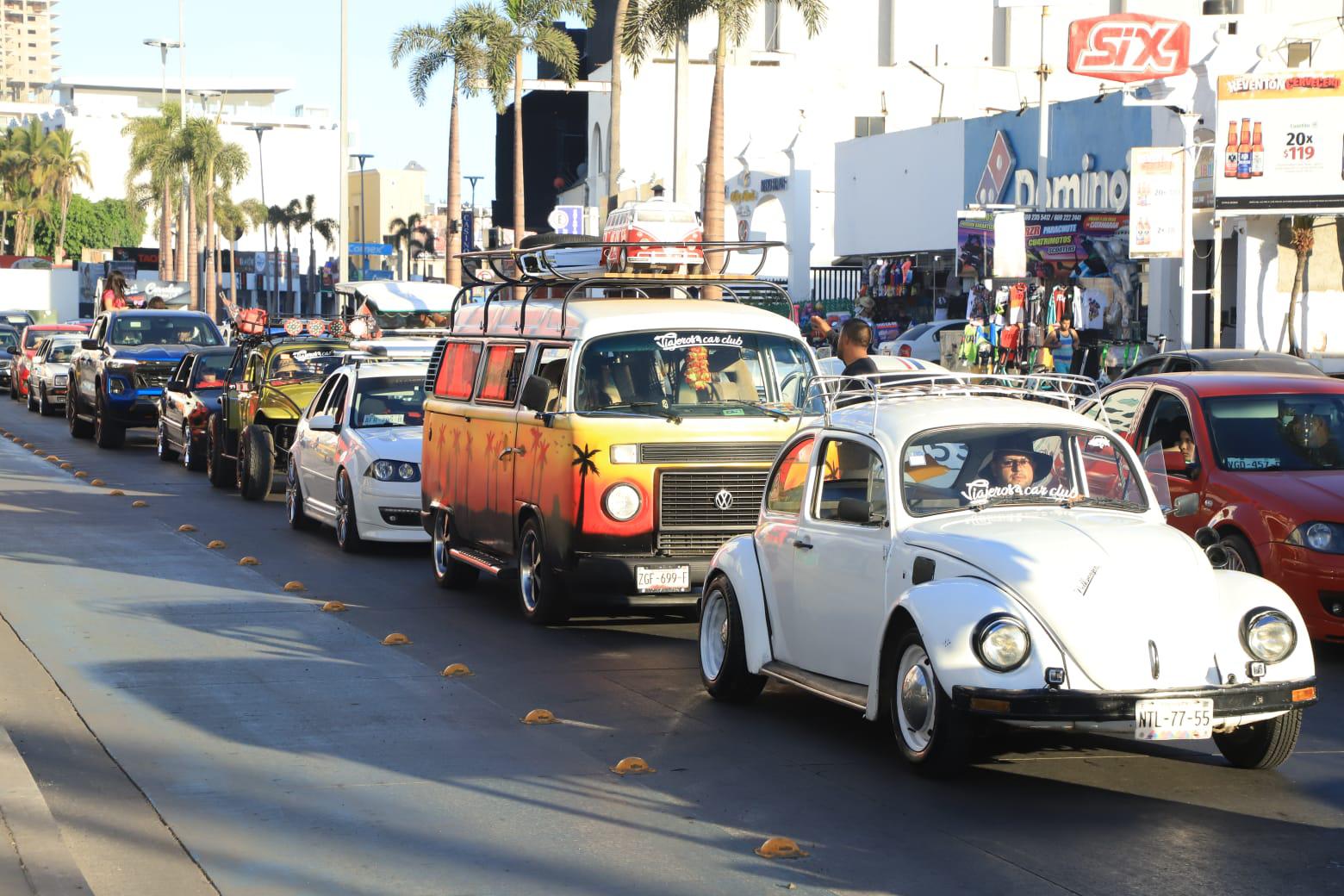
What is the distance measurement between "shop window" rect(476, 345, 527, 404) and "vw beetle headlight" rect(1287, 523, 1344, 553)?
5366 mm

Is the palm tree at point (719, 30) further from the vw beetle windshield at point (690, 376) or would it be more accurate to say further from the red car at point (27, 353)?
the vw beetle windshield at point (690, 376)

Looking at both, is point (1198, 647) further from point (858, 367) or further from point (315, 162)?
point (315, 162)

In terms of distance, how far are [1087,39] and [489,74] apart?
25178 mm

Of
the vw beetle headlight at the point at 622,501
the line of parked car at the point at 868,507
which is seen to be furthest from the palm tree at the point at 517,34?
the vw beetle headlight at the point at 622,501

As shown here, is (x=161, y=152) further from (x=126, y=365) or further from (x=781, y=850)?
(x=781, y=850)

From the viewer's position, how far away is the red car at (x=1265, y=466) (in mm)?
11000

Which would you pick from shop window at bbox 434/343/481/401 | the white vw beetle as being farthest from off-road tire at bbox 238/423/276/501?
the white vw beetle

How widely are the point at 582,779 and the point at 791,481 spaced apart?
7.19 feet

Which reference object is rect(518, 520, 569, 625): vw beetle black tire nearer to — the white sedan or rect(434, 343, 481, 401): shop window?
rect(434, 343, 481, 401): shop window

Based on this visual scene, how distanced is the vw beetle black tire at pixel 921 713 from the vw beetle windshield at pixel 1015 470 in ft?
2.54

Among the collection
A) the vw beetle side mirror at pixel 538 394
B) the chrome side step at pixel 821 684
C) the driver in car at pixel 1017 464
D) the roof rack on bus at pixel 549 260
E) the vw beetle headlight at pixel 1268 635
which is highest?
the roof rack on bus at pixel 549 260

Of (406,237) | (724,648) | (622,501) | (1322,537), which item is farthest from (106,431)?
(406,237)

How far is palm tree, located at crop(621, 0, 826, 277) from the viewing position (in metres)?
41.7

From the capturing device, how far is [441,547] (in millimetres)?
14375
